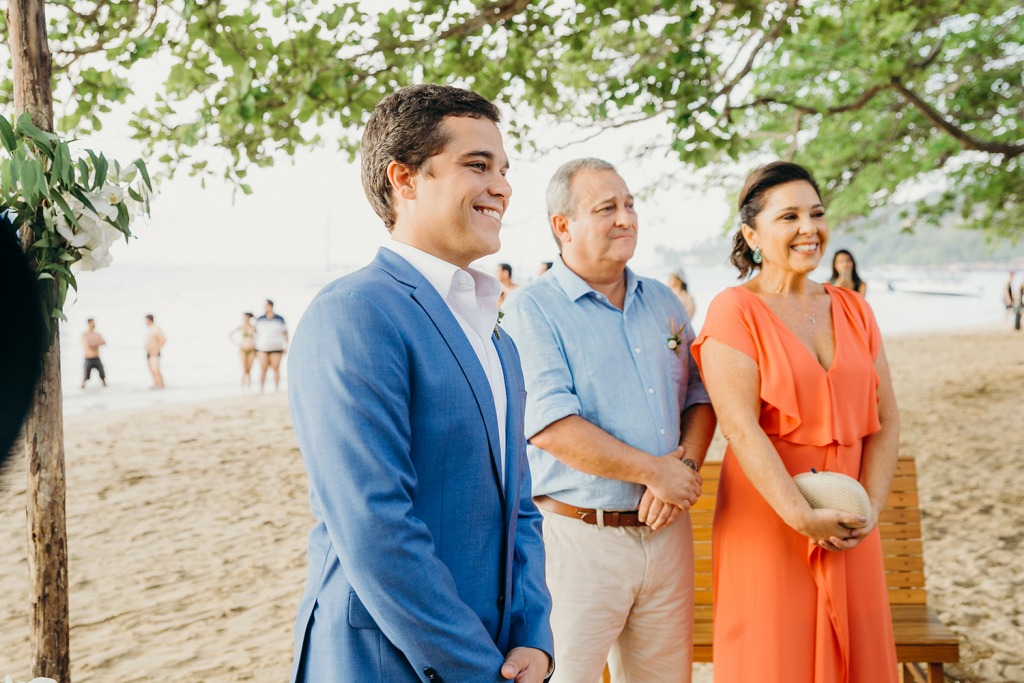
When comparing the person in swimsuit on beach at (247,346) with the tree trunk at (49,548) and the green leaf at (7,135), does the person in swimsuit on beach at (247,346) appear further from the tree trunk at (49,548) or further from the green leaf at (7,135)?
the green leaf at (7,135)

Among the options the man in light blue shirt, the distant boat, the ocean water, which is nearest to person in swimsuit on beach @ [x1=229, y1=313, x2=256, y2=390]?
the ocean water

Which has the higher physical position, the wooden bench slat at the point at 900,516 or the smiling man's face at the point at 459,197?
the smiling man's face at the point at 459,197

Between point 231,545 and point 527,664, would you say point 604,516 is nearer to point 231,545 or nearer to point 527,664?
point 527,664

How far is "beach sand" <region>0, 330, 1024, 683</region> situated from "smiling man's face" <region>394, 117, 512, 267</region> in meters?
1.06

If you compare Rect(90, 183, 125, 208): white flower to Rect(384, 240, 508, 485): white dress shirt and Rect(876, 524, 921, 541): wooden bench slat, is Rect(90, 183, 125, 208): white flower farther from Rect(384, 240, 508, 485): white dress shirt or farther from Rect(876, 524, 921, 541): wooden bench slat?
Rect(876, 524, 921, 541): wooden bench slat

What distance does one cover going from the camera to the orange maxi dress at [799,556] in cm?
209

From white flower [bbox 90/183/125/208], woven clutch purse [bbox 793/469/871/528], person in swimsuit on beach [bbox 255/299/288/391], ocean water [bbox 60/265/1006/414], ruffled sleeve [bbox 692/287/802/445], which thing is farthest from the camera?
ocean water [bbox 60/265/1006/414]

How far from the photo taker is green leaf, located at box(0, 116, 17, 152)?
1414mm

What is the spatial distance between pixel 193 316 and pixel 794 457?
1542 inches

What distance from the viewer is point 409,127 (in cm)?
141

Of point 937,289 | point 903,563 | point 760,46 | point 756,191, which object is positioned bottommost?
point 903,563

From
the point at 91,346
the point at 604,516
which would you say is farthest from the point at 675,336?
the point at 91,346

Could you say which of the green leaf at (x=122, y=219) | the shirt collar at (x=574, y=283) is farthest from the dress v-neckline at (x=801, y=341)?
the green leaf at (x=122, y=219)

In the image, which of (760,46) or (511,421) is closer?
(511,421)
